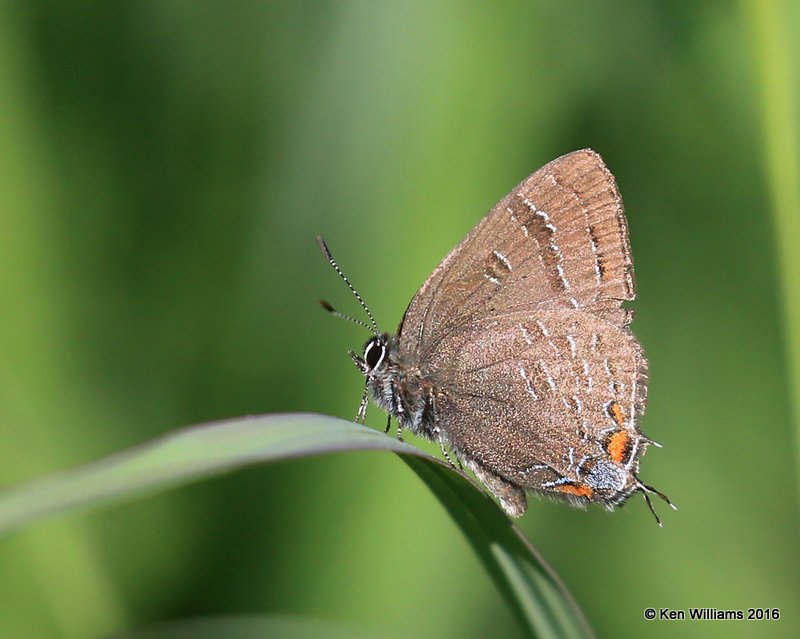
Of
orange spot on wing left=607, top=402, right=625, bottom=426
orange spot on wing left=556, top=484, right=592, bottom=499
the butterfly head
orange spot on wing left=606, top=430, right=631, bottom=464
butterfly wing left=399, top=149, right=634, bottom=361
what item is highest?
butterfly wing left=399, top=149, right=634, bottom=361

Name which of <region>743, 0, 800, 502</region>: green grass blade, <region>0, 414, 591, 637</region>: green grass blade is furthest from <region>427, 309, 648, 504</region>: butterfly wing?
<region>0, 414, 591, 637</region>: green grass blade

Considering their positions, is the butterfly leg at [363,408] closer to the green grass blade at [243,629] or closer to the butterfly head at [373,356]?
the butterfly head at [373,356]

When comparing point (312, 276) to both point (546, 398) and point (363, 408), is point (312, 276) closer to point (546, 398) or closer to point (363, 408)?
point (363, 408)

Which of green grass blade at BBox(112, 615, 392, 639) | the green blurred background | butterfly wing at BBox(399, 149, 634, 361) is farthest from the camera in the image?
butterfly wing at BBox(399, 149, 634, 361)

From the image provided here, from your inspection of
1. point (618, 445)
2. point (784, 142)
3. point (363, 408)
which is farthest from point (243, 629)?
point (784, 142)

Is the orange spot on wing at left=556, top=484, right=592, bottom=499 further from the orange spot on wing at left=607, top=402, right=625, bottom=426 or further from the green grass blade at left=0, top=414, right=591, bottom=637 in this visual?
the green grass blade at left=0, top=414, right=591, bottom=637

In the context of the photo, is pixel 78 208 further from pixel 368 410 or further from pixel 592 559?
pixel 592 559
